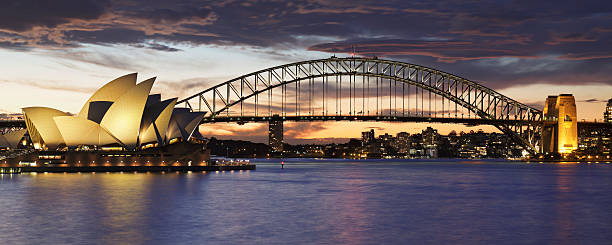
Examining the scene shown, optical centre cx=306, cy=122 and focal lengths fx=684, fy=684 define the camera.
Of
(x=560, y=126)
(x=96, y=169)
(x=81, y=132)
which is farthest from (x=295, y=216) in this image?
(x=560, y=126)

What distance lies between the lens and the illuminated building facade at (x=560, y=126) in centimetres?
10919

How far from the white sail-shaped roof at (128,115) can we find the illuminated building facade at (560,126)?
2695 inches

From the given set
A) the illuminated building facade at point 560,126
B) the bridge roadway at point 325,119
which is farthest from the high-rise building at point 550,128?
the bridge roadway at point 325,119

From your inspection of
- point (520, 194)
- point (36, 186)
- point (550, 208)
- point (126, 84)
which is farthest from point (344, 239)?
point (126, 84)

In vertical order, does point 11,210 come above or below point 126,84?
below

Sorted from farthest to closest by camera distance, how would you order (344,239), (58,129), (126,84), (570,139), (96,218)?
(570,139) → (58,129) → (126,84) → (96,218) → (344,239)

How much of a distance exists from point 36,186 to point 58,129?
2863 cm

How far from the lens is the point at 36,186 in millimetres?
46469

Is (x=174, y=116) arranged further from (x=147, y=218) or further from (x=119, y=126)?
(x=147, y=218)

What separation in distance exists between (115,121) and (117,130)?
Answer: 145 centimetres

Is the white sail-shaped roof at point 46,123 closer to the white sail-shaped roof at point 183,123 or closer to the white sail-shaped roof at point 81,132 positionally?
the white sail-shaped roof at point 81,132

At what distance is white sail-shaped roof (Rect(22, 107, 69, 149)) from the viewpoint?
7144 centimetres

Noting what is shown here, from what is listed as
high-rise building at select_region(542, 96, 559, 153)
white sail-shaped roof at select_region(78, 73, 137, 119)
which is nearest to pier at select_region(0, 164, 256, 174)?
white sail-shaped roof at select_region(78, 73, 137, 119)

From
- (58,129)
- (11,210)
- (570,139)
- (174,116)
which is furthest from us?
(570,139)
